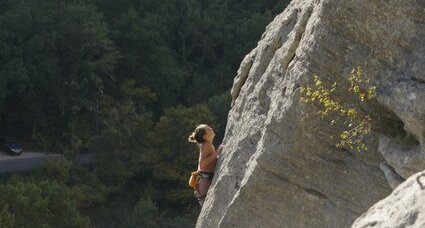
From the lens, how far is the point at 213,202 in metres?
9.06

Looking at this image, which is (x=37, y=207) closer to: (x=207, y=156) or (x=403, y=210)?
(x=207, y=156)

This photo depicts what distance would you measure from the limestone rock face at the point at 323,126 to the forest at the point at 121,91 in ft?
80.2

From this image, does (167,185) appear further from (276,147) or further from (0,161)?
(276,147)

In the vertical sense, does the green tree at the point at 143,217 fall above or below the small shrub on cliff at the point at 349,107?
below

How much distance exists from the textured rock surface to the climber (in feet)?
15.3

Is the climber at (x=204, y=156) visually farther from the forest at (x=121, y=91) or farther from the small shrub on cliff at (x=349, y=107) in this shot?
the forest at (x=121, y=91)

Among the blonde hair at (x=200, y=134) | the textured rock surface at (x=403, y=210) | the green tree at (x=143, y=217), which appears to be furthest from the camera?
the green tree at (x=143, y=217)

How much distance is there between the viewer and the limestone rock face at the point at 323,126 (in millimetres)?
7223

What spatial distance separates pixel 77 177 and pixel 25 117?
15.6 feet

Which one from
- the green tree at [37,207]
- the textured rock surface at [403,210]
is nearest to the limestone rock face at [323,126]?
the textured rock surface at [403,210]

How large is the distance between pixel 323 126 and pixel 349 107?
322 mm

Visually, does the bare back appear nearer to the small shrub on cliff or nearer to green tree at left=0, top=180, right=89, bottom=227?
the small shrub on cliff

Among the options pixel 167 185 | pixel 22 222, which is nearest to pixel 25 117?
pixel 167 185

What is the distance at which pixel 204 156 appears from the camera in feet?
31.0
